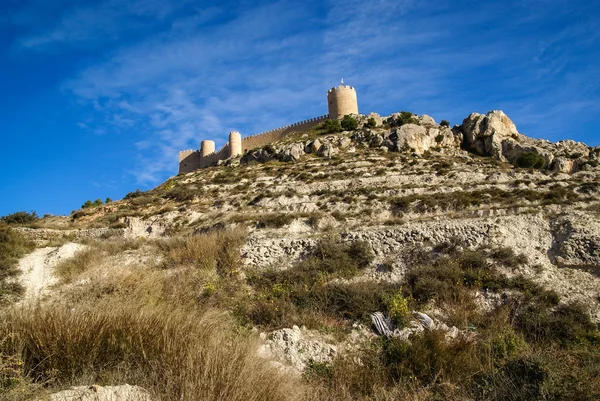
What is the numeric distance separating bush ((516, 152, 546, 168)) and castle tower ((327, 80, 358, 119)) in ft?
83.2

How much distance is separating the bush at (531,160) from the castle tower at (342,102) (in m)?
25.4

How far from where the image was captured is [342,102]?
2137 inches

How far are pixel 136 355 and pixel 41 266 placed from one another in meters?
9.96

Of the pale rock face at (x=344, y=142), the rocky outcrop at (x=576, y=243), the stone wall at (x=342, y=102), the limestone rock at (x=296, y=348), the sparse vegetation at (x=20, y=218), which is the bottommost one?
the limestone rock at (x=296, y=348)

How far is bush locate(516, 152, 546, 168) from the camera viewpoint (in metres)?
32.5

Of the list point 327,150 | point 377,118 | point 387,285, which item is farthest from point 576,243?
point 377,118

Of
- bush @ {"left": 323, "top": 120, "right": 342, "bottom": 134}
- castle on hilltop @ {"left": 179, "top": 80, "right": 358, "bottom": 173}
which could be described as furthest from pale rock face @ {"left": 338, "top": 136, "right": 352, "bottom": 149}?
castle on hilltop @ {"left": 179, "top": 80, "right": 358, "bottom": 173}

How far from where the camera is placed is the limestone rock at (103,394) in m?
3.64

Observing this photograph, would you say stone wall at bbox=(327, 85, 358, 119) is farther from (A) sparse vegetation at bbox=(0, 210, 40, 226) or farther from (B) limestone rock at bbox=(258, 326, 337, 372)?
(B) limestone rock at bbox=(258, 326, 337, 372)

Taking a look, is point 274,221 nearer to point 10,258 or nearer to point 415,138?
point 10,258

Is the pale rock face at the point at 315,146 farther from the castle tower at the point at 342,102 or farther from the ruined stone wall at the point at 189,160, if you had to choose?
the ruined stone wall at the point at 189,160

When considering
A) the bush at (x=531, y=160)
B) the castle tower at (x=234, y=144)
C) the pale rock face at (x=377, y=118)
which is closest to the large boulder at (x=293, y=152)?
the pale rock face at (x=377, y=118)

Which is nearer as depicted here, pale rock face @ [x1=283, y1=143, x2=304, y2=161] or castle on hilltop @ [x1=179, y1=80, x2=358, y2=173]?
pale rock face @ [x1=283, y1=143, x2=304, y2=161]

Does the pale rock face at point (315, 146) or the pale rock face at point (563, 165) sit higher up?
the pale rock face at point (315, 146)
